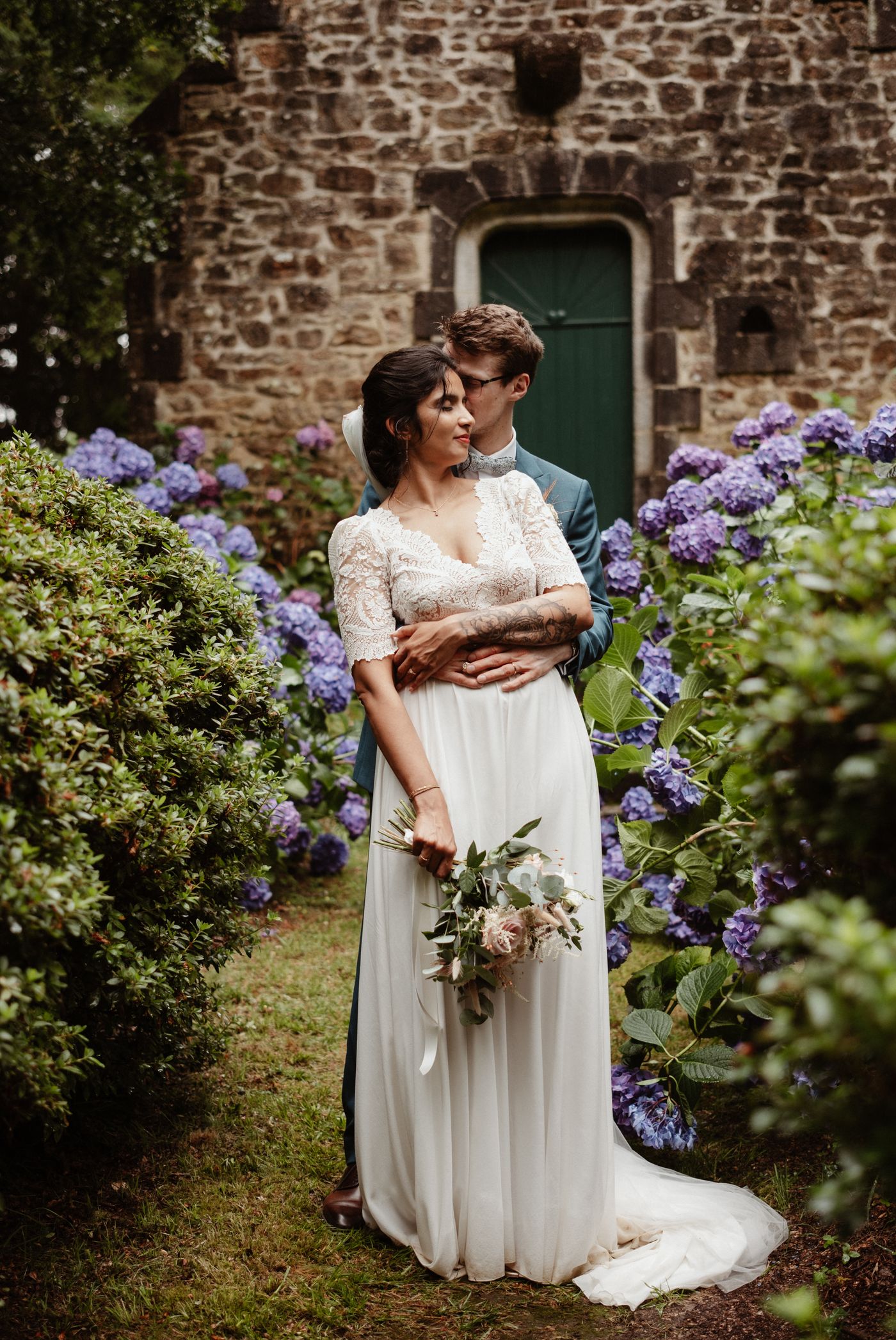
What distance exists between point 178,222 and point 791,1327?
7977 millimetres

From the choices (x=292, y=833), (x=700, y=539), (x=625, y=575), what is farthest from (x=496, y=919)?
(x=292, y=833)

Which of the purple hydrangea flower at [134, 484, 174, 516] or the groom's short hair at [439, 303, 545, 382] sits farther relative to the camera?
the purple hydrangea flower at [134, 484, 174, 516]

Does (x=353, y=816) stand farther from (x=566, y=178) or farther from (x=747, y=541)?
(x=566, y=178)

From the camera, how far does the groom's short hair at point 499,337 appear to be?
9.97ft

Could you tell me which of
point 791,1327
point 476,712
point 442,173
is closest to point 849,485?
point 476,712

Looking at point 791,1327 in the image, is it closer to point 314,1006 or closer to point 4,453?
point 314,1006

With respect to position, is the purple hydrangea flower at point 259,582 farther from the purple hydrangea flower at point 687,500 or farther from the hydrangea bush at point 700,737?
the purple hydrangea flower at point 687,500

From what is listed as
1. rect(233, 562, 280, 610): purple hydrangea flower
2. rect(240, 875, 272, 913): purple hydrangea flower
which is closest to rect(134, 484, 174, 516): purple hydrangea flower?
rect(233, 562, 280, 610): purple hydrangea flower

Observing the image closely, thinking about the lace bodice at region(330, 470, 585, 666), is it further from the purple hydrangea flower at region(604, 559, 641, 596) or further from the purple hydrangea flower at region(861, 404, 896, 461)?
the purple hydrangea flower at region(604, 559, 641, 596)

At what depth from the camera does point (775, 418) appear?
15.2 feet

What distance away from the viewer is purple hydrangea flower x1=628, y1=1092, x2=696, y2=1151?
3.00 m

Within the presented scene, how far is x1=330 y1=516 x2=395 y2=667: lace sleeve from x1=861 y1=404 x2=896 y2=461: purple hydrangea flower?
1.45 m

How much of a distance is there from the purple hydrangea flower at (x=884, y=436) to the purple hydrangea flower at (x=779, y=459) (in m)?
0.96

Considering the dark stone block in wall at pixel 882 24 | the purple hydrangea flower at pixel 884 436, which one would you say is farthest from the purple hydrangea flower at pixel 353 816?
the dark stone block in wall at pixel 882 24
